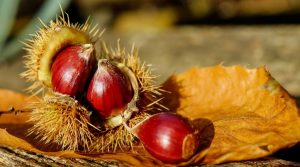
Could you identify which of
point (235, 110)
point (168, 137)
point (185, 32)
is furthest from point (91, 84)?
point (185, 32)

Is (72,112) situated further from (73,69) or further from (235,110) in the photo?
(235,110)

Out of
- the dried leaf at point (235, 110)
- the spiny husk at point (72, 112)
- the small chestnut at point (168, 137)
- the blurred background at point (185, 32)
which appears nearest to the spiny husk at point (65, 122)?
the spiny husk at point (72, 112)

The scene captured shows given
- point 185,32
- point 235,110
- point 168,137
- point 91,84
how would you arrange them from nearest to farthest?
point 168,137, point 91,84, point 235,110, point 185,32

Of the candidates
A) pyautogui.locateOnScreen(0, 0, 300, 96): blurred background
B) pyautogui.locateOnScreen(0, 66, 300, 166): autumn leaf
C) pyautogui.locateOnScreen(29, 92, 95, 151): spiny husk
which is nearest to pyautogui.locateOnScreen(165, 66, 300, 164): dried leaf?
pyautogui.locateOnScreen(0, 66, 300, 166): autumn leaf

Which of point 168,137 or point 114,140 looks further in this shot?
point 114,140

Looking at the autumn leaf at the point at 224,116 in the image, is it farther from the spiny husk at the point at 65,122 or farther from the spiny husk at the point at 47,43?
the spiny husk at the point at 47,43

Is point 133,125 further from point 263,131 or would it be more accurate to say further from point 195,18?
point 195,18
